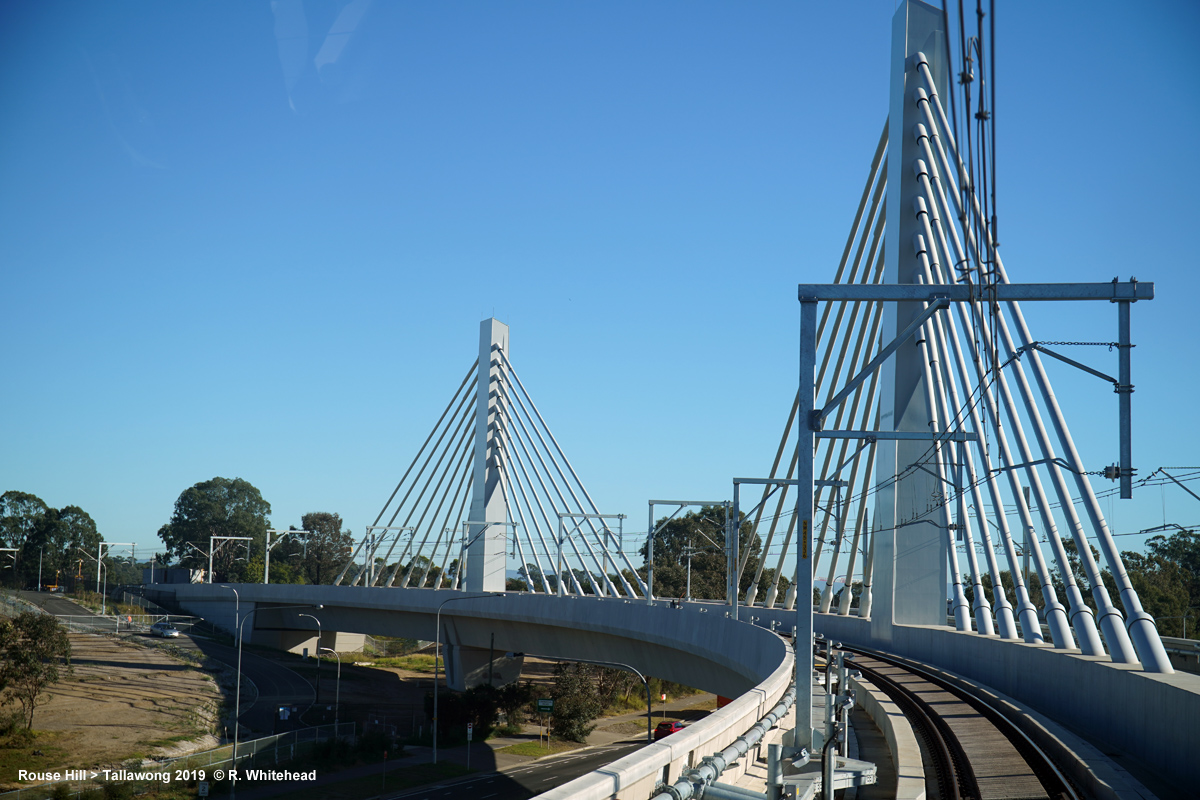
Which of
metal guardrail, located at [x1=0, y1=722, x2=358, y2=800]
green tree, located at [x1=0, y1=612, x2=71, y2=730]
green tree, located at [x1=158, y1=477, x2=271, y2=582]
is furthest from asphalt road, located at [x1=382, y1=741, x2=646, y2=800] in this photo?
green tree, located at [x1=158, y1=477, x2=271, y2=582]

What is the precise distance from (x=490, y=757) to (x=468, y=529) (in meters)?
14.8

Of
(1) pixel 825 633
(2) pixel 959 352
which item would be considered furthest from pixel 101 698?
(2) pixel 959 352

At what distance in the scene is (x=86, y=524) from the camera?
121 metres

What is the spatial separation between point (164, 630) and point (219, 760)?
3344 centimetres

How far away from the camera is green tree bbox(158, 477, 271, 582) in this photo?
128500mm

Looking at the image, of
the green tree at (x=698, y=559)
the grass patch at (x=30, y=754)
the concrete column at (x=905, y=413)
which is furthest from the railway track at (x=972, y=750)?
the green tree at (x=698, y=559)

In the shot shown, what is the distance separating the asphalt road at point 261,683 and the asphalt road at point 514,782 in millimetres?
11666

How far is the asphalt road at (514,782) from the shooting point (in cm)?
3575

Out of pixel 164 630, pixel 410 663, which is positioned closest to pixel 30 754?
pixel 164 630

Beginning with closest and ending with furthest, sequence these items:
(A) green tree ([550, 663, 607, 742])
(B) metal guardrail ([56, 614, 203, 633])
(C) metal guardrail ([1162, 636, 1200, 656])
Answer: (C) metal guardrail ([1162, 636, 1200, 656]) → (A) green tree ([550, 663, 607, 742]) → (B) metal guardrail ([56, 614, 203, 633])

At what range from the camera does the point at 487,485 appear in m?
57.6

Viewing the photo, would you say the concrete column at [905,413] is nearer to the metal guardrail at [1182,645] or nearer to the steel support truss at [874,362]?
the metal guardrail at [1182,645]

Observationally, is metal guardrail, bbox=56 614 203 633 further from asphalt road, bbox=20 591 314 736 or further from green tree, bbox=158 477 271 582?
green tree, bbox=158 477 271 582

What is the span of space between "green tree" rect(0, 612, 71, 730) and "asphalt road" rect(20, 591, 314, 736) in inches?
348
